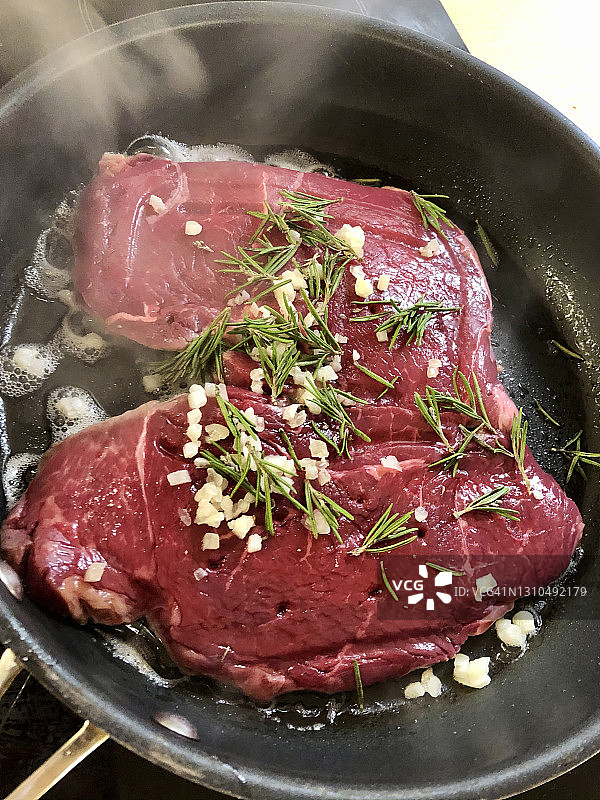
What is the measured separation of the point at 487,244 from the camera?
2.10 metres

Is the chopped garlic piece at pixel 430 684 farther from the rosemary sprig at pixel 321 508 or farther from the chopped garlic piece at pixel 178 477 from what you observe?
the chopped garlic piece at pixel 178 477

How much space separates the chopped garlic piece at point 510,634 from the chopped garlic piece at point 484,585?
0.21 m

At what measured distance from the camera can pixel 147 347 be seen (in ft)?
6.05

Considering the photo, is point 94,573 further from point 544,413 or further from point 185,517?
point 544,413

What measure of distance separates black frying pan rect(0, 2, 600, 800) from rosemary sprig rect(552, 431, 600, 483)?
3 centimetres

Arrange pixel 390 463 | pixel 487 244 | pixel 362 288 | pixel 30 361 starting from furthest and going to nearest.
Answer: pixel 487 244
pixel 30 361
pixel 362 288
pixel 390 463

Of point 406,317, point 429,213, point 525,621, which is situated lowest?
point 525,621

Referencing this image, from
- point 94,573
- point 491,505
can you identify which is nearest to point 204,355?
point 94,573

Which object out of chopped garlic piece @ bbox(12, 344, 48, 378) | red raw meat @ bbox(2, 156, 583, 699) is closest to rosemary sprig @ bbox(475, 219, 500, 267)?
red raw meat @ bbox(2, 156, 583, 699)

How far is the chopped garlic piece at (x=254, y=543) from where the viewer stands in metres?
1.46

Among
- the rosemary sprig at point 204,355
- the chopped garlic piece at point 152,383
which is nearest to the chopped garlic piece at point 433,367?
the rosemary sprig at point 204,355

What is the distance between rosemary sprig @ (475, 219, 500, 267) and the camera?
2.09 meters

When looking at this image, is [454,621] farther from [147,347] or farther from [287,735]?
[147,347]

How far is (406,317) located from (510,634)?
0.89m
